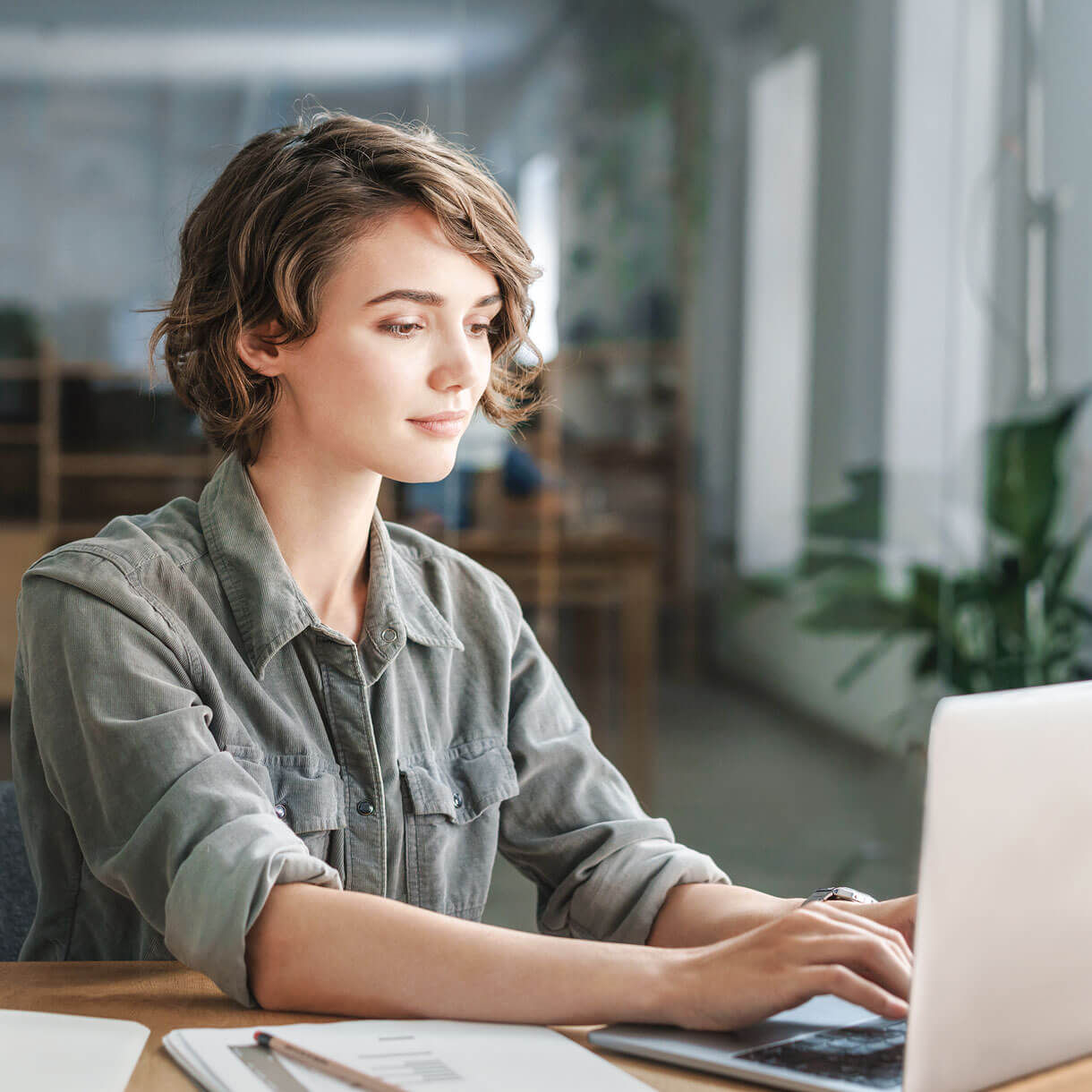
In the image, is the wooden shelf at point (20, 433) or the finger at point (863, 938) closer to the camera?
the finger at point (863, 938)

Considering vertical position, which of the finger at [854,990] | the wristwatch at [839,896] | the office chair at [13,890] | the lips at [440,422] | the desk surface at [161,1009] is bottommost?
the office chair at [13,890]

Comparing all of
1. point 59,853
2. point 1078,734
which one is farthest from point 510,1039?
point 59,853

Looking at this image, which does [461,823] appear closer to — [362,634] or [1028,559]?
[362,634]

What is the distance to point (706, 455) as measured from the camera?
2.82 m

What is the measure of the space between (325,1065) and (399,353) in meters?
0.59

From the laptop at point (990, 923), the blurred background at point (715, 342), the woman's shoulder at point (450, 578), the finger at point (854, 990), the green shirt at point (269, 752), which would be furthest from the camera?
the blurred background at point (715, 342)

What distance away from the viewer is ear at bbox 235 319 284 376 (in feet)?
3.93

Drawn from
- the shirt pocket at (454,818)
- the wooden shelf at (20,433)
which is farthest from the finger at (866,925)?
the wooden shelf at (20,433)

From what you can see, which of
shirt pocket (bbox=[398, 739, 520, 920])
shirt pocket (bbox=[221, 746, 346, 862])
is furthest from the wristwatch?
shirt pocket (bbox=[221, 746, 346, 862])

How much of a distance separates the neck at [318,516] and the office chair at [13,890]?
35 cm

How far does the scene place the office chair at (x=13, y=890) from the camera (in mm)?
1242

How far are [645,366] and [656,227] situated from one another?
0.29 metres

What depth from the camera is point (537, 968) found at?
2.82 feet

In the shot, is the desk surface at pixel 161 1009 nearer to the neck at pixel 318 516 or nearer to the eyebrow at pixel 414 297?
the neck at pixel 318 516
